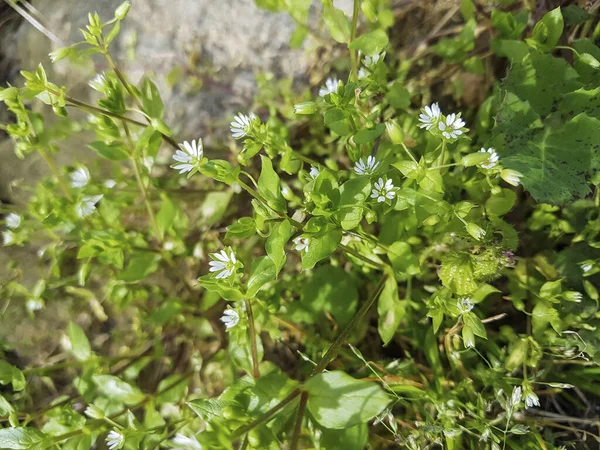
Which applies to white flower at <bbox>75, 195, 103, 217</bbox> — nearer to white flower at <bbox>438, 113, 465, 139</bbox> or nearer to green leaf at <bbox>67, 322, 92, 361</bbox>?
green leaf at <bbox>67, 322, 92, 361</bbox>

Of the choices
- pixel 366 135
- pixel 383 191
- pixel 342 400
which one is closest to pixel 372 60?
pixel 366 135

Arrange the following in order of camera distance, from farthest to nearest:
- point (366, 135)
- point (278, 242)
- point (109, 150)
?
point (109, 150) < point (366, 135) < point (278, 242)

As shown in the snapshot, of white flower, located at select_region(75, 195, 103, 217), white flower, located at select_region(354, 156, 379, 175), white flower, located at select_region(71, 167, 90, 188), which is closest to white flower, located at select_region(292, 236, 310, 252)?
white flower, located at select_region(354, 156, 379, 175)

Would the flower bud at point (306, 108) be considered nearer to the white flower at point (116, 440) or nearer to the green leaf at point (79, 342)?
the white flower at point (116, 440)

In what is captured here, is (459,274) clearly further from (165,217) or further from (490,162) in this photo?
(165,217)

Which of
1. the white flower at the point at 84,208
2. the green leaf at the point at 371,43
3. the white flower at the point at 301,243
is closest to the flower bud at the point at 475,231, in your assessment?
the white flower at the point at 301,243

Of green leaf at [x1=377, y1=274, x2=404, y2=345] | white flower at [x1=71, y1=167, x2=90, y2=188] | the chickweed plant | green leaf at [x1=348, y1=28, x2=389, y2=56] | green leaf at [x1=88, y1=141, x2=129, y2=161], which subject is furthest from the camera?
white flower at [x1=71, y1=167, x2=90, y2=188]
